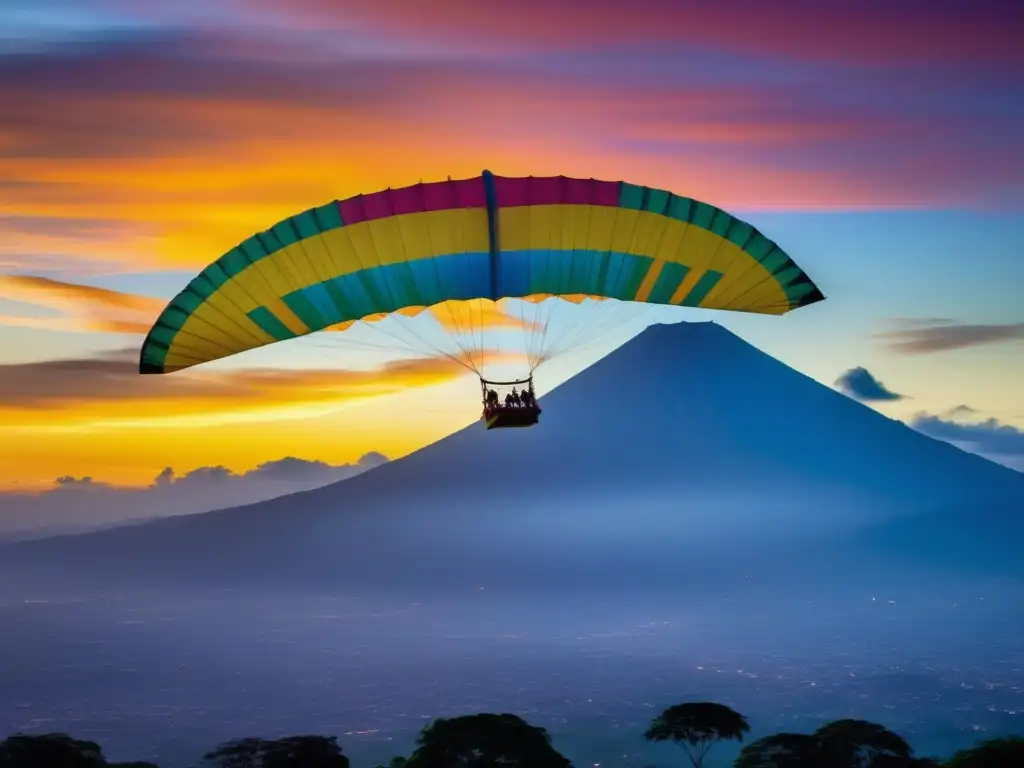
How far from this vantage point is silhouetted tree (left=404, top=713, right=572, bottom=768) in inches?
2697

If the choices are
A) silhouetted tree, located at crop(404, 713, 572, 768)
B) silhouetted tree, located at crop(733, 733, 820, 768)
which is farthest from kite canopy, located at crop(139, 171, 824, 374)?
silhouetted tree, located at crop(733, 733, 820, 768)

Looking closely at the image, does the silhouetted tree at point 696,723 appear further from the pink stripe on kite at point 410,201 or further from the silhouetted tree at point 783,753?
the pink stripe on kite at point 410,201

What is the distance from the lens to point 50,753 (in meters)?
69.4

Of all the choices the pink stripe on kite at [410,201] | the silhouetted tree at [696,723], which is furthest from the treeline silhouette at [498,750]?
the pink stripe on kite at [410,201]

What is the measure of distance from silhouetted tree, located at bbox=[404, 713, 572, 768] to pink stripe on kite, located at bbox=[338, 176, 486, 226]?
3168 centimetres

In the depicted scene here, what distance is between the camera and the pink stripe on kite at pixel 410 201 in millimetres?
40938

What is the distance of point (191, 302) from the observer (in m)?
41.0

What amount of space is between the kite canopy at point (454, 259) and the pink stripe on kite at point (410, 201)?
24mm

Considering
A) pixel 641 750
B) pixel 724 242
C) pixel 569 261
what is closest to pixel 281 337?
pixel 569 261

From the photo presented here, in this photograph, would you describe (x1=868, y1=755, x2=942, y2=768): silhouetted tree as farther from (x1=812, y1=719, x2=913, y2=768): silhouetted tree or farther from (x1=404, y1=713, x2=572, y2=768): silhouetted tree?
(x1=404, y1=713, x2=572, y2=768): silhouetted tree

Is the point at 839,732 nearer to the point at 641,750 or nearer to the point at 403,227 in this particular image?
the point at 403,227

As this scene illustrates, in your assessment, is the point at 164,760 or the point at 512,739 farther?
the point at 164,760

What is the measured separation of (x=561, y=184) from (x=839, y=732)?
1539 inches

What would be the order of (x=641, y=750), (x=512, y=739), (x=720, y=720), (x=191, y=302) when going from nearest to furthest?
(x=191, y=302)
(x=512, y=739)
(x=720, y=720)
(x=641, y=750)
